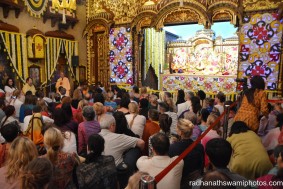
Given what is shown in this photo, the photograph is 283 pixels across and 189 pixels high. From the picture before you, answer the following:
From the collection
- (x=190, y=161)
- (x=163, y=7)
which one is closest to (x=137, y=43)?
(x=163, y=7)

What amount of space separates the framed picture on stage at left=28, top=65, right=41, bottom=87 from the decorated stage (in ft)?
17.3

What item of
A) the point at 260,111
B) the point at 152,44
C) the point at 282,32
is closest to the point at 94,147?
the point at 260,111

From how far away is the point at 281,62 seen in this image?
7.75 metres

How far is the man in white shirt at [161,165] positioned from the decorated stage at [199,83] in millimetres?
8518

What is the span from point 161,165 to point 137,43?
865 cm

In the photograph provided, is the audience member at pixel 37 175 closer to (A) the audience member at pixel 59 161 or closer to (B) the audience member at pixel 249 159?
(A) the audience member at pixel 59 161

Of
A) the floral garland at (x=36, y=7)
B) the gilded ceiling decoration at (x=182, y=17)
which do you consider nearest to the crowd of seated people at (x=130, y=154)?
the floral garland at (x=36, y=7)

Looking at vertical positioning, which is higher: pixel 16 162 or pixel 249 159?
pixel 16 162

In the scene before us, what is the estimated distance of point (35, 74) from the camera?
348 inches

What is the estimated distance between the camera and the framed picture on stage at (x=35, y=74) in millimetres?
8680

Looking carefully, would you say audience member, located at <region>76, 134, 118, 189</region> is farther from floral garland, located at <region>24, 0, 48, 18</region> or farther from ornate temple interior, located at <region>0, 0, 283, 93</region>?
floral garland, located at <region>24, 0, 48, 18</region>

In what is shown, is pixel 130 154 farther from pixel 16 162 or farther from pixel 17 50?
pixel 17 50

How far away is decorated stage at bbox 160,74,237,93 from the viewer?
1022 cm

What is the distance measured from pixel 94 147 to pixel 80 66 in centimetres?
920
